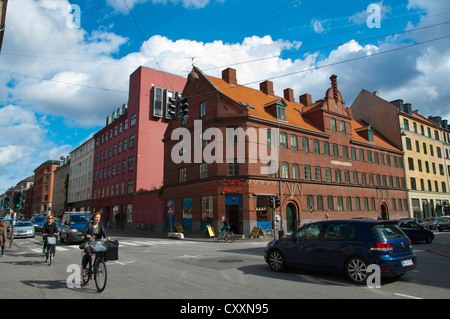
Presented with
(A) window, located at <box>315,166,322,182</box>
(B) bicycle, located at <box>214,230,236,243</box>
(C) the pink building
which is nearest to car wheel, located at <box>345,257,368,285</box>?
(B) bicycle, located at <box>214,230,236,243</box>

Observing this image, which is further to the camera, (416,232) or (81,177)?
(81,177)

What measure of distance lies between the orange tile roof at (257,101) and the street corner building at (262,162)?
0.55 feet

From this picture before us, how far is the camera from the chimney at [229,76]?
109 feet

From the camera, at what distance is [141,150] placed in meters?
41.5

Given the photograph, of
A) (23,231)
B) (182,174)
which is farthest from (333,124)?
(23,231)

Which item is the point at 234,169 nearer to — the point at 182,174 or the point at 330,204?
the point at 182,174

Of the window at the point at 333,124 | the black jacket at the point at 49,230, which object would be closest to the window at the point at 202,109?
the window at the point at 333,124

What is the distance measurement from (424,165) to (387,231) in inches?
1929

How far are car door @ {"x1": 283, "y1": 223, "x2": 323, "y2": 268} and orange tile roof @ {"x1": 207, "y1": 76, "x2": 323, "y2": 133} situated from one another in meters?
20.0

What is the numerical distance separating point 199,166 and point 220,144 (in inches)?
136

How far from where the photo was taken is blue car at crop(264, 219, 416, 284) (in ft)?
22.9

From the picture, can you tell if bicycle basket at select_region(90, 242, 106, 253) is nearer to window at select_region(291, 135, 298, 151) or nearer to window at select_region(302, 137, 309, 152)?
window at select_region(291, 135, 298, 151)

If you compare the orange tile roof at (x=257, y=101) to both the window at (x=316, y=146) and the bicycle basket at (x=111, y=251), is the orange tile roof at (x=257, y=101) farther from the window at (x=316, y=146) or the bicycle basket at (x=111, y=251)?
the bicycle basket at (x=111, y=251)
